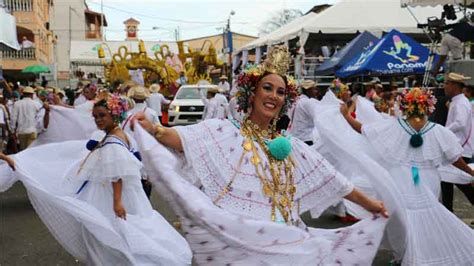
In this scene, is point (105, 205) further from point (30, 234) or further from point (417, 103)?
point (417, 103)

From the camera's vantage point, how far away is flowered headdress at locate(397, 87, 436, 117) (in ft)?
19.3

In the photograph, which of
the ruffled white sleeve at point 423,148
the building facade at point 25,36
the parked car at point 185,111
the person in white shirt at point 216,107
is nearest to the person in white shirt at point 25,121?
the person in white shirt at point 216,107

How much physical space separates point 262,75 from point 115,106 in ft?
6.79

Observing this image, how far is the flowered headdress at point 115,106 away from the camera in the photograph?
532cm

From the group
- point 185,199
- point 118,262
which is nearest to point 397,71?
point 118,262

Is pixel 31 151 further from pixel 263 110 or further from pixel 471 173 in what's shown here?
pixel 471 173

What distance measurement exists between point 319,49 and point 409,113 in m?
17.3

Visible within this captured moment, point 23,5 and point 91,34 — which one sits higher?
point 23,5

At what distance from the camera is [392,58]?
16.0 meters

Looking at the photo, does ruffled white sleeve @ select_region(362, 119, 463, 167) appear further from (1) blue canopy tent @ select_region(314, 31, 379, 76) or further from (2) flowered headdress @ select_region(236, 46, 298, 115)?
(1) blue canopy tent @ select_region(314, 31, 379, 76)

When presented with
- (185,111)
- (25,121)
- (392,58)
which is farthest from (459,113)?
(185,111)

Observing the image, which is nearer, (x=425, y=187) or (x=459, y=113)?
(x=425, y=187)

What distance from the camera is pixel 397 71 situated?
52.1 ft

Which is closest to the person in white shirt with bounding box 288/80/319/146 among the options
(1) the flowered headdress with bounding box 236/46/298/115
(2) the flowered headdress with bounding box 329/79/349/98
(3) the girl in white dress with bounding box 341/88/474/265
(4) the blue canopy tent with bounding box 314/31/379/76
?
(2) the flowered headdress with bounding box 329/79/349/98
